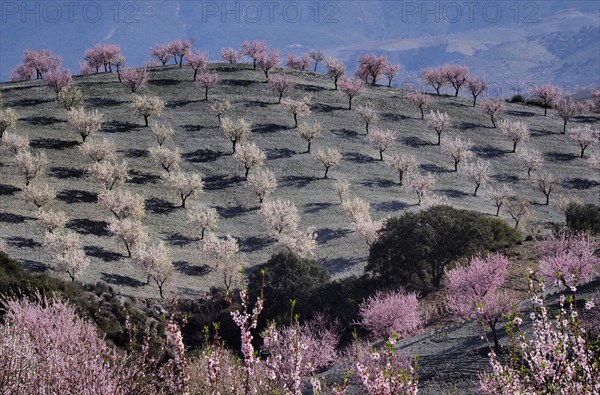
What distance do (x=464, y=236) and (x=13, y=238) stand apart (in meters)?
44.1

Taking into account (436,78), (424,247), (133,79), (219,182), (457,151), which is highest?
(133,79)

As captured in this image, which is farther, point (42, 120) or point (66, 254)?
point (42, 120)

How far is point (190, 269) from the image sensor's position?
57.1m

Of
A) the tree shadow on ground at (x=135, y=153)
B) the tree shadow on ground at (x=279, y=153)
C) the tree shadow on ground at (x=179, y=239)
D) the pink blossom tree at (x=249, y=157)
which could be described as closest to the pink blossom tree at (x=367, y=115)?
the tree shadow on ground at (x=279, y=153)

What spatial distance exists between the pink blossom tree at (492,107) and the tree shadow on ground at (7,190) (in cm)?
7825

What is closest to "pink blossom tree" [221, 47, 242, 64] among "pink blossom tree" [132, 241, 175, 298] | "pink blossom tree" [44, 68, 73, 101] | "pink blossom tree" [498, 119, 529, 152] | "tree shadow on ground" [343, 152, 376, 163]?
"pink blossom tree" [44, 68, 73, 101]

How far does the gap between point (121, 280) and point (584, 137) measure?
74668 millimetres

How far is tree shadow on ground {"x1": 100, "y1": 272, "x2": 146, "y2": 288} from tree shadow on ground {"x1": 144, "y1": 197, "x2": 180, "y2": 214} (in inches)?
619

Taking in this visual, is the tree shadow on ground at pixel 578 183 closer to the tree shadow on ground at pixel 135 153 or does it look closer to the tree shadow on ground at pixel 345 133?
the tree shadow on ground at pixel 345 133

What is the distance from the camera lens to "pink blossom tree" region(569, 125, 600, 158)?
3538 inches

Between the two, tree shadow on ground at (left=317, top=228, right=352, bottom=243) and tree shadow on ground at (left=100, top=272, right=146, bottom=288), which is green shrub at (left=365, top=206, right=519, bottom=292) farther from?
tree shadow on ground at (left=100, top=272, right=146, bottom=288)

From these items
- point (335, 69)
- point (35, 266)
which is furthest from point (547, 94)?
point (35, 266)

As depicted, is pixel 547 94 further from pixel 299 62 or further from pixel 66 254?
pixel 66 254

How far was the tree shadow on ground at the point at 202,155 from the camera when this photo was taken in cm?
8319
